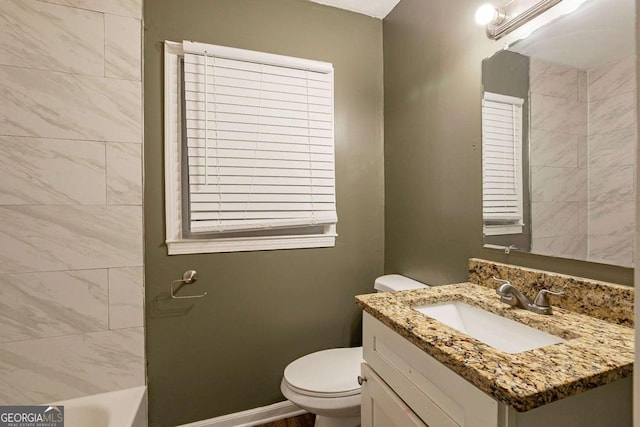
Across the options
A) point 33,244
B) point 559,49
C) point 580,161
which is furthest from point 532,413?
point 33,244

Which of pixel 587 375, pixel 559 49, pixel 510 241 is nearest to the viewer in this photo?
pixel 587 375

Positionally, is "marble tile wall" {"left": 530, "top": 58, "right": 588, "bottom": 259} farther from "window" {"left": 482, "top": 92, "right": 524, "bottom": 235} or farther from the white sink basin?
the white sink basin

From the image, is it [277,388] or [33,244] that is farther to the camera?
[277,388]

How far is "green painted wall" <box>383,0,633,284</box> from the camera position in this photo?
1.36 metres

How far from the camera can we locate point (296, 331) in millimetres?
1832

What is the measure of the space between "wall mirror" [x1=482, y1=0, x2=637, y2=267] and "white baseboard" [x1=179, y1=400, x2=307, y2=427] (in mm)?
1531

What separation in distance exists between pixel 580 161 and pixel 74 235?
2109mm

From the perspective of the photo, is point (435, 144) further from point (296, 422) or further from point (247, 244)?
point (296, 422)

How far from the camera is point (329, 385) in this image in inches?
53.4

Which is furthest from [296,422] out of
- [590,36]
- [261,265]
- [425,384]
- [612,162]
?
[590,36]

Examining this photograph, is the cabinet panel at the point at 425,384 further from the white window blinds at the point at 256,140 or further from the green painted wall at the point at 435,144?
the white window blinds at the point at 256,140

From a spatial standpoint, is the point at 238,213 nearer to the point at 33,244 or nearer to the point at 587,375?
the point at 33,244

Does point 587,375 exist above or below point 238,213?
below

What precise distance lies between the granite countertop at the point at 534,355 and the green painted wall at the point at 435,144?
9.9 inches
